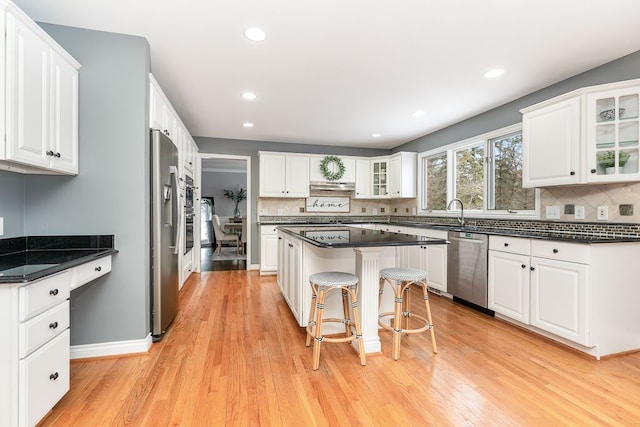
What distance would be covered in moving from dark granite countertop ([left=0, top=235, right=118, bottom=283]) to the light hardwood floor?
79 centimetres

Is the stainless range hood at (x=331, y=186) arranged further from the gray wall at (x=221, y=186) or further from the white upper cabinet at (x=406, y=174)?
the gray wall at (x=221, y=186)

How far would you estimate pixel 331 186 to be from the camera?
218 inches

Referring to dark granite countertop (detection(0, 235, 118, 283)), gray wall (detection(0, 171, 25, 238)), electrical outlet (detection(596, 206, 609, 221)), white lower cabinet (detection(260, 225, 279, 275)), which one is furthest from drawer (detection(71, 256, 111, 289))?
electrical outlet (detection(596, 206, 609, 221))

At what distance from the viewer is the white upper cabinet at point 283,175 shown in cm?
518

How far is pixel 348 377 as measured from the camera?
1.94 meters

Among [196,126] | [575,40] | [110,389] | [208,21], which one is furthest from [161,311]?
[575,40]

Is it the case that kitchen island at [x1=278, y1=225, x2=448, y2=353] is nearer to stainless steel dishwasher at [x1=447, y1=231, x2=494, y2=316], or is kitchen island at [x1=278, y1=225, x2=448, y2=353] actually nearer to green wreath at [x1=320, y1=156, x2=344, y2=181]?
stainless steel dishwasher at [x1=447, y1=231, x2=494, y2=316]

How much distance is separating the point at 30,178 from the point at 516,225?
4.43 m

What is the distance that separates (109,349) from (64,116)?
5.39 feet

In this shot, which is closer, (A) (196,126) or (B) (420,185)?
(A) (196,126)

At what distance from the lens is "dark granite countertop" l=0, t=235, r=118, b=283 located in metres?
1.36

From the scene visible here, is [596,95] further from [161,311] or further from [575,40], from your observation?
[161,311]

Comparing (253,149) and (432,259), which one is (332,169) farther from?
(432,259)

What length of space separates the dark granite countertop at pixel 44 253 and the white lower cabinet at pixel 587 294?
3315 millimetres
